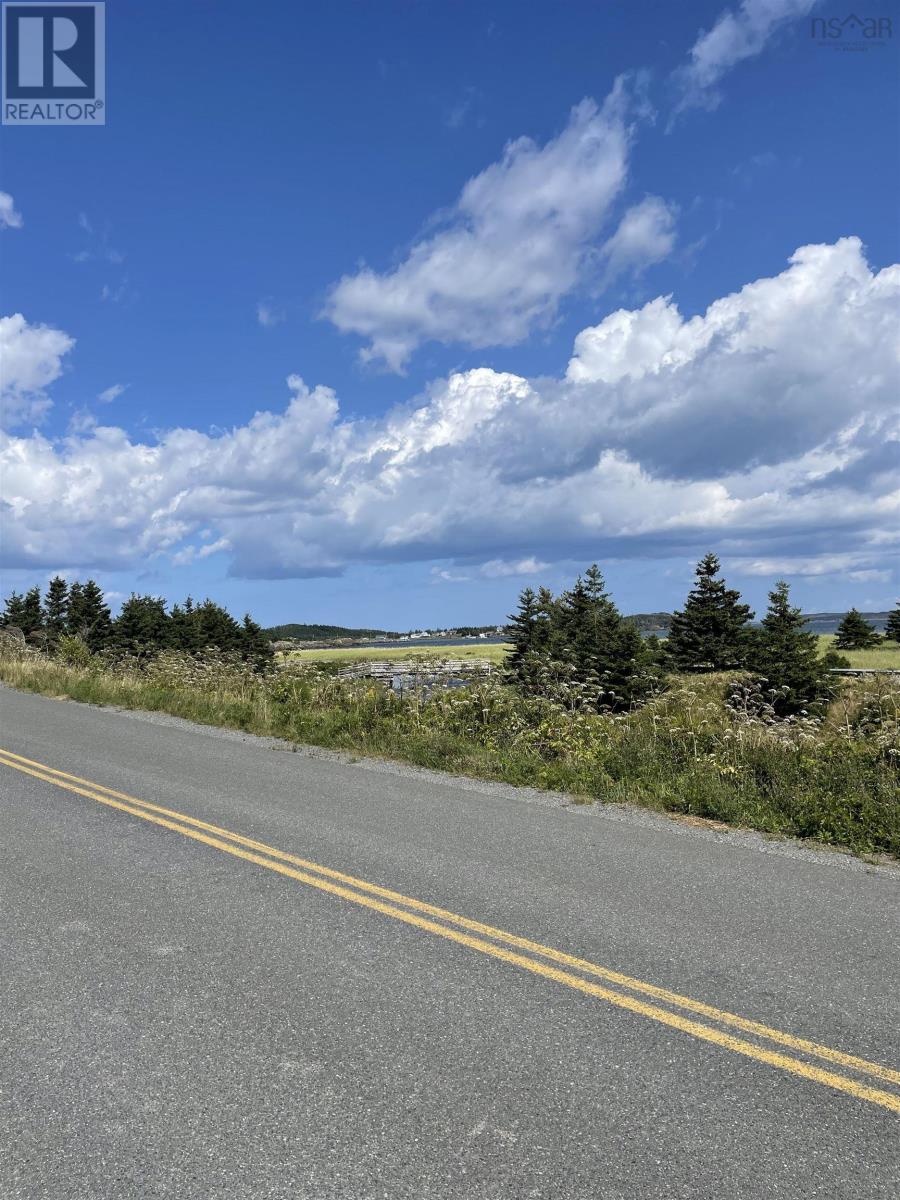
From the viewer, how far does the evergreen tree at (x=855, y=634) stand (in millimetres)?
69938

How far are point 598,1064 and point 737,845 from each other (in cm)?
395

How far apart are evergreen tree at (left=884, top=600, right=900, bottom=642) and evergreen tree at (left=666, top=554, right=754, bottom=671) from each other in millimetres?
14713

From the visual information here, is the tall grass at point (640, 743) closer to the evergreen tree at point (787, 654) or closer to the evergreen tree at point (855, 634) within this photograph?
the evergreen tree at point (787, 654)

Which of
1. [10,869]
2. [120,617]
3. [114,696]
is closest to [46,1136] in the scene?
[10,869]

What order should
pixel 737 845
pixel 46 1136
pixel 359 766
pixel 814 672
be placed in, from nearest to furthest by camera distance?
pixel 46 1136
pixel 737 845
pixel 359 766
pixel 814 672

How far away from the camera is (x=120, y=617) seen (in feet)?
325

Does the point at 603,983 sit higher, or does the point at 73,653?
the point at 73,653

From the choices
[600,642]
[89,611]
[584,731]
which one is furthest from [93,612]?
[584,731]

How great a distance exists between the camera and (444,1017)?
12.8ft

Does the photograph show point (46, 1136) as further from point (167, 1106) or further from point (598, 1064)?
point (598, 1064)

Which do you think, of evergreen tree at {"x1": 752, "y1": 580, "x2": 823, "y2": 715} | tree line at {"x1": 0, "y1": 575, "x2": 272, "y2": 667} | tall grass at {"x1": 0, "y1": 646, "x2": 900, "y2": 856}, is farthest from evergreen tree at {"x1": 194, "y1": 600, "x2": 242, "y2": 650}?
tall grass at {"x1": 0, "y1": 646, "x2": 900, "y2": 856}

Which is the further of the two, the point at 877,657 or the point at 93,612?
the point at 93,612

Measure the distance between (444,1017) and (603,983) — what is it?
0.94m

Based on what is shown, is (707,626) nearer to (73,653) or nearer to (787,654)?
(787,654)
